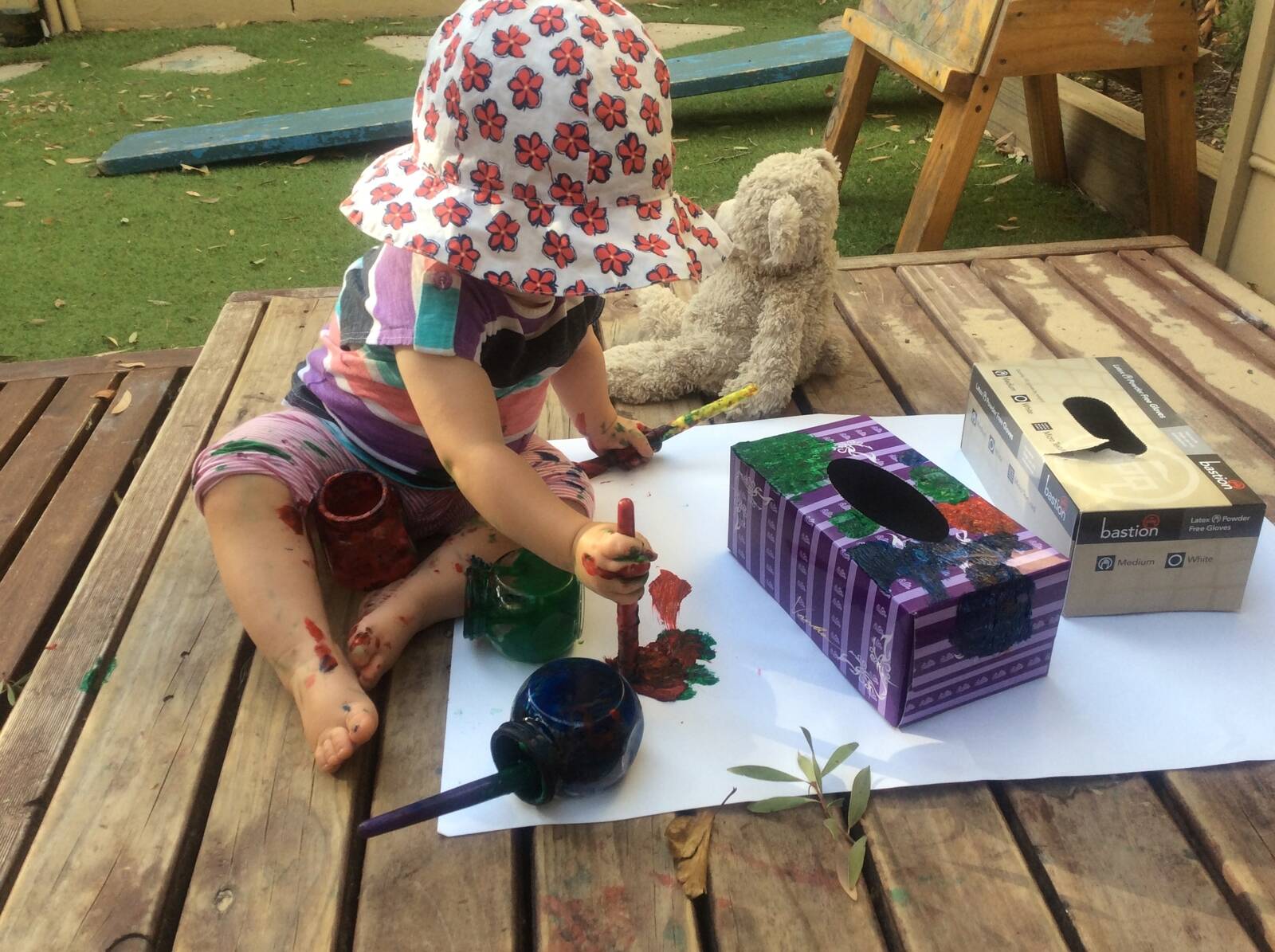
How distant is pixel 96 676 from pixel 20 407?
76cm

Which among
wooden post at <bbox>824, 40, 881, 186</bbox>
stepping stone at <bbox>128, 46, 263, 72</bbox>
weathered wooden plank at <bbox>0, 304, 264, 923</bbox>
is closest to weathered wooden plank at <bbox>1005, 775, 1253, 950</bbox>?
weathered wooden plank at <bbox>0, 304, 264, 923</bbox>

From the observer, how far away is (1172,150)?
1.81 metres

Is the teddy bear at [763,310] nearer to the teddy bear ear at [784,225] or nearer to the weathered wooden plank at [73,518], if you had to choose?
the teddy bear ear at [784,225]

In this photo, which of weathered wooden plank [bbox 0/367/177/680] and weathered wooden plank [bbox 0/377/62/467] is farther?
weathered wooden plank [bbox 0/377/62/467]

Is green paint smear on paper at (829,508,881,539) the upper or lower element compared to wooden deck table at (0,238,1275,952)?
upper

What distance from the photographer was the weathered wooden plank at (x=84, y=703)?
2.33 ft

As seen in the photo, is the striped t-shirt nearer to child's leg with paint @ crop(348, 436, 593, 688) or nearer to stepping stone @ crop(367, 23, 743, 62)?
child's leg with paint @ crop(348, 436, 593, 688)

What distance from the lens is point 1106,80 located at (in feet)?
7.95

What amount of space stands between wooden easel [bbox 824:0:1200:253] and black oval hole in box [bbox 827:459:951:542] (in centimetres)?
108

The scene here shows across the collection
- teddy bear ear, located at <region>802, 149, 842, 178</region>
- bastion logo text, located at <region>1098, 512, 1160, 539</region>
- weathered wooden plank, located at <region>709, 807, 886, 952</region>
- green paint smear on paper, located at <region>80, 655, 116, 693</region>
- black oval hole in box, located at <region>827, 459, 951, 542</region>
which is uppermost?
teddy bear ear, located at <region>802, 149, 842, 178</region>

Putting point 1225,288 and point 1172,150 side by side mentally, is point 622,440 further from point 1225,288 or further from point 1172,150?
point 1172,150

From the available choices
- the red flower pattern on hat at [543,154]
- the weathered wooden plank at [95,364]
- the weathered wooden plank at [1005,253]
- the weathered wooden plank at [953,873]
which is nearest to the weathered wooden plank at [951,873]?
the weathered wooden plank at [953,873]

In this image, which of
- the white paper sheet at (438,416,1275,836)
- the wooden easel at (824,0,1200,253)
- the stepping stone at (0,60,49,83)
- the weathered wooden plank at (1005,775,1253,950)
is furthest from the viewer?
the stepping stone at (0,60,49,83)

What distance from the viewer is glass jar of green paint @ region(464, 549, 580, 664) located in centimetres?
83
